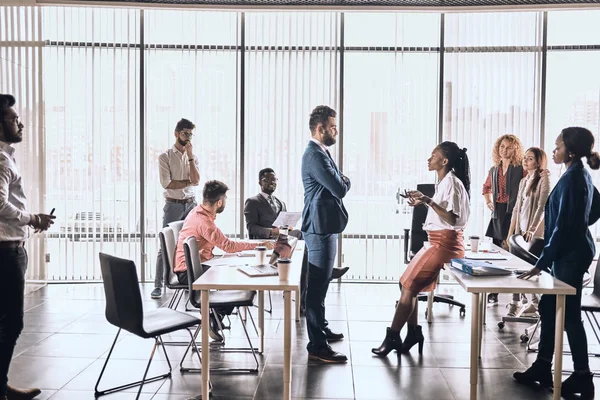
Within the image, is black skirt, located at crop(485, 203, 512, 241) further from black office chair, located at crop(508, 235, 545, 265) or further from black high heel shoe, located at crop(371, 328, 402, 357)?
black high heel shoe, located at crop(371, 328, 402, 357)

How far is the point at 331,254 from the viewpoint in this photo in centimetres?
457

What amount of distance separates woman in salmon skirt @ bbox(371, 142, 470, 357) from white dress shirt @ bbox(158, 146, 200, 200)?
3064 mm

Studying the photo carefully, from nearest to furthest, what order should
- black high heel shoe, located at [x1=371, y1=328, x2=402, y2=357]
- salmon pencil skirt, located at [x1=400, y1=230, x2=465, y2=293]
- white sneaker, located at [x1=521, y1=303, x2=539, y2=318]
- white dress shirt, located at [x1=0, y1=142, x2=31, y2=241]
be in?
white dress shirt, located at [x1=0, y1=142, x2=31, y2=241]
salmon pencil skirt, located at [x1=400, y1=230, x2=465, y2=293]
black high heel shoe, located at [x1=371, y1=328, x2=402, y2=357]
white sneaker, located at [x1=521, y1=303, x2=539, y2=318]

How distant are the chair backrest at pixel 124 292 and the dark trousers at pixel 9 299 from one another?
470 mm

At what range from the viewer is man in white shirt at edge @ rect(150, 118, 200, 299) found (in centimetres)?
657

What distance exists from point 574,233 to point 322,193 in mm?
1711

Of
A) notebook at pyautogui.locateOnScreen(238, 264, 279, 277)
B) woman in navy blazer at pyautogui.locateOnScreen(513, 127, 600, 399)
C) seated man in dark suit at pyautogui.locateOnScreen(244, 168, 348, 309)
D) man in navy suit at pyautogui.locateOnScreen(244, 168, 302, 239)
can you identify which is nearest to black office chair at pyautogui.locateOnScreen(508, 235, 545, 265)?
woman in navy blazer at pyautogui.locateOnScreen(513, 127, 600, 399)

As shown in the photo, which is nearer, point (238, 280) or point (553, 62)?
point (238, 280)

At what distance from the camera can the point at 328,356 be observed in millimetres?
4551

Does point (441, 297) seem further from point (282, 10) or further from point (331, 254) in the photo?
point (282, 10)

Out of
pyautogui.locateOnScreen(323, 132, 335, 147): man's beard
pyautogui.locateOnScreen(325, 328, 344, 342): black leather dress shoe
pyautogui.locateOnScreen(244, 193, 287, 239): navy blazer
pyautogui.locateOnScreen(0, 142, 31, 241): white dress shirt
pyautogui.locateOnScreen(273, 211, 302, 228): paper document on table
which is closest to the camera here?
pyautogui.locateOnScreen(0, 142, 31, 241): white dress shirt

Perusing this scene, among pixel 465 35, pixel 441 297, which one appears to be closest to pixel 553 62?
pixel 465 35

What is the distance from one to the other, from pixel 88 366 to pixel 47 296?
8.61ft

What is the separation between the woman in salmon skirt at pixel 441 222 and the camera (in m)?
4.18
